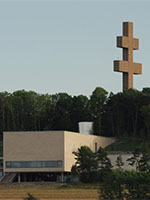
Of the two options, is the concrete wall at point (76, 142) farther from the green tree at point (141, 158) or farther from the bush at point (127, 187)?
the bush at point (127, 187)

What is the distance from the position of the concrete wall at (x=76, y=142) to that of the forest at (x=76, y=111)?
16.3ft

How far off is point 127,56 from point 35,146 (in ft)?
85.8

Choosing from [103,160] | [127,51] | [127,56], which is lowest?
[103,160]

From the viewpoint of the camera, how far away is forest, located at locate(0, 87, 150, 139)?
15975cm

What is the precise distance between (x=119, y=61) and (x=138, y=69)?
461 centimetres

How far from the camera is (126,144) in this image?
156 metres

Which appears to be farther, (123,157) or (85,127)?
(85,127)

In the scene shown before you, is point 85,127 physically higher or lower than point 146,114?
lower

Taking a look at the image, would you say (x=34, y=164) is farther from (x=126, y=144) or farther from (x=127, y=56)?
(x=127, y=56)

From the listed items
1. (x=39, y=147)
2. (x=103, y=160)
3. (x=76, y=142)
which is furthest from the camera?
(x=76, y=142)

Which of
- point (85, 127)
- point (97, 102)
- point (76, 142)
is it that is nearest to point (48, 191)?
point (76, 142)

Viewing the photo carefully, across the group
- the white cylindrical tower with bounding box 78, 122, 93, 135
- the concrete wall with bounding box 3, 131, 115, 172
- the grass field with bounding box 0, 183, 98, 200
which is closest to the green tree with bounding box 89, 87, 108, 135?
the white cylindrical tower with bounding box 78, 122, 93, 135

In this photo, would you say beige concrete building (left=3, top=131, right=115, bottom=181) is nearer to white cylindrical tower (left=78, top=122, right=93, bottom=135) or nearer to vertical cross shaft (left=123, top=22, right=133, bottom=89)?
white cylindrical tower (left=78, top=122, right=93, bottom=135)

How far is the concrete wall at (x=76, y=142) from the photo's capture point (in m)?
142
